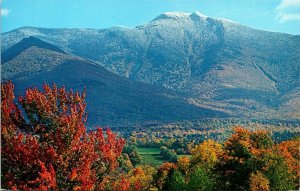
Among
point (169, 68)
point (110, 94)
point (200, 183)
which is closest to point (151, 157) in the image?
point (200, 183)

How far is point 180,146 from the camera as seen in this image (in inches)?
831

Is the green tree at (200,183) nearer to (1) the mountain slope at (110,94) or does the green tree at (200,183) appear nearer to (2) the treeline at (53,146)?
(2) the treeline at (53,146)

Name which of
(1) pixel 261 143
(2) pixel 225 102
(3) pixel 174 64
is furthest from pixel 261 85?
(1) pixel 261 143

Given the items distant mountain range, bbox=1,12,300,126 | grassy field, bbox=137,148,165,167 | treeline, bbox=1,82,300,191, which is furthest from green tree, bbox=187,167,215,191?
distant mountain range, bbox=1,12,300,126

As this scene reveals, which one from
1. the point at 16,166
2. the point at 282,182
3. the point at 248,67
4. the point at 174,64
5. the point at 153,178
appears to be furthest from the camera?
the point at 174,64

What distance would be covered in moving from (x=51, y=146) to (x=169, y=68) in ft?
257

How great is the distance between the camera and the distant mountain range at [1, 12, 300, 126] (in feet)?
172

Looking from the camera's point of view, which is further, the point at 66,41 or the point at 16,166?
the point at 66,41

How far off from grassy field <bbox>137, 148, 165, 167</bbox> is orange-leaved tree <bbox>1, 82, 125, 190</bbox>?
12503 millimetres

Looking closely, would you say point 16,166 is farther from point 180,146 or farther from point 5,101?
point 180,146

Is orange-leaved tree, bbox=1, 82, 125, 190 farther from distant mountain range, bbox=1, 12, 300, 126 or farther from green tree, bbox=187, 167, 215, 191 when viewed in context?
distant mountain range, bbox=1, 12, 300, 126

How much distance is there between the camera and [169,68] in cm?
8375

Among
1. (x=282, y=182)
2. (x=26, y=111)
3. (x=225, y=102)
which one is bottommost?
(x=225, y=102)

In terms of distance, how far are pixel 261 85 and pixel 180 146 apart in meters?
47.0
